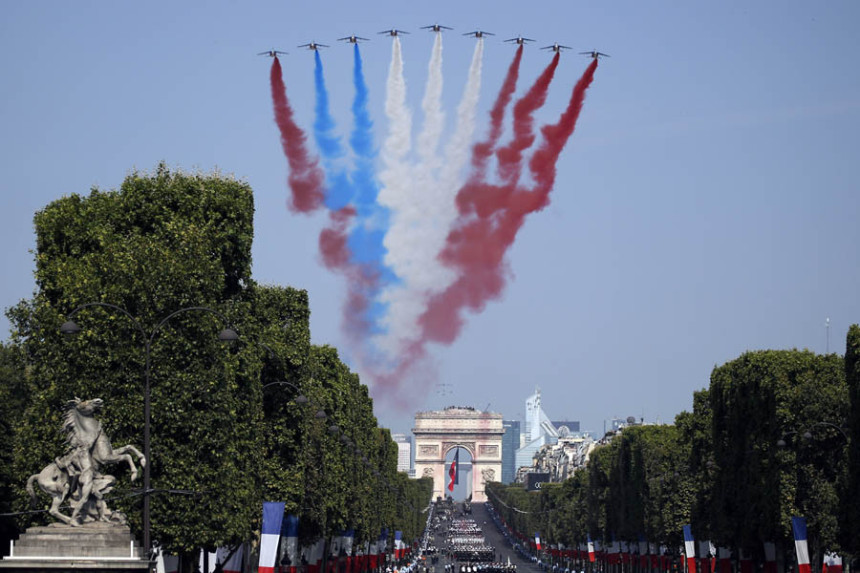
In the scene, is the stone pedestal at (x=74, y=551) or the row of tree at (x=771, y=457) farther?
the row of tree at (x=771, y=457)

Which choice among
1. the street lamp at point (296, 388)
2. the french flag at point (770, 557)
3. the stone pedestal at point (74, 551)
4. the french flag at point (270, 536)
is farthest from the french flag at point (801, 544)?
the stone pedestal at point (74, 551)

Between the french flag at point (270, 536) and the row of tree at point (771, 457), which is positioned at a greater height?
the row of tree at point (771, 457)

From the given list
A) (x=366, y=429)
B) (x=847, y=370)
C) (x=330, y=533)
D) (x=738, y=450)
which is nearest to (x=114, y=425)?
(x=847, y=370)

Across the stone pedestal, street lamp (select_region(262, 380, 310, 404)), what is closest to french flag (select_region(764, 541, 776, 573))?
street lamp (select_region(262, 380, 310, 404))

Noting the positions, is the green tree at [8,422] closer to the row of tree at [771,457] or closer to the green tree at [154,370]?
the green tree at [154,370]

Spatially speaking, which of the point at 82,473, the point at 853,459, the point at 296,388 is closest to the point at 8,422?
the point at 296,388

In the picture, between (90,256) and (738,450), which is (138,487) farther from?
(738,450)
